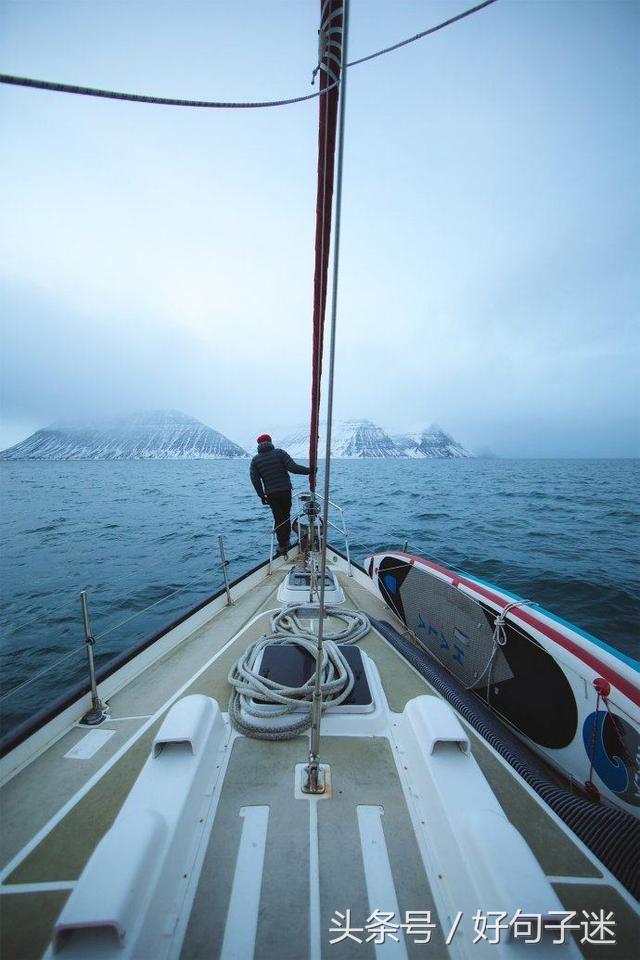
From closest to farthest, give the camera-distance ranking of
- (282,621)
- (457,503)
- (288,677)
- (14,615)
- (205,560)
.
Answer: (288,677) < (282,621) < (14,615) < (205,560) < (457,503)

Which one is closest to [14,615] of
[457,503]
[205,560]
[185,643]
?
[205,560]

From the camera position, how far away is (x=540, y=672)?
10.7ft

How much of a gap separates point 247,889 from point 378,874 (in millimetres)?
612

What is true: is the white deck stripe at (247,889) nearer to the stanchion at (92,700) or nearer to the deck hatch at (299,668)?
the deck hatch at (299,668)

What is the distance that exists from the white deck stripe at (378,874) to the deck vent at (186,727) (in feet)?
3.30

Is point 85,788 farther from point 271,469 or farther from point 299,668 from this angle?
point 271,469

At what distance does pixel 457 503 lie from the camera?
19.9 m

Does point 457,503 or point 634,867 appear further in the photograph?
point 457,503

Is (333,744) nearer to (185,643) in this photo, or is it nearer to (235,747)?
(235,747)

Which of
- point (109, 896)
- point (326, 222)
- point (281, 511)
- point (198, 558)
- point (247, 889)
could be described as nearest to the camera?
Answer: point (109, 896)

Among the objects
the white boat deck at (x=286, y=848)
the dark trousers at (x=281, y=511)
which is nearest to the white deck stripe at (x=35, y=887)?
the white boat deck at (x=286, y=848)

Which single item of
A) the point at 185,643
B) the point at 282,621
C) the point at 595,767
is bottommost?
the point at 595,767

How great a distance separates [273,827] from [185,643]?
2427 millimetres

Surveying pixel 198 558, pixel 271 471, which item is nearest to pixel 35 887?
pixel 271 471
